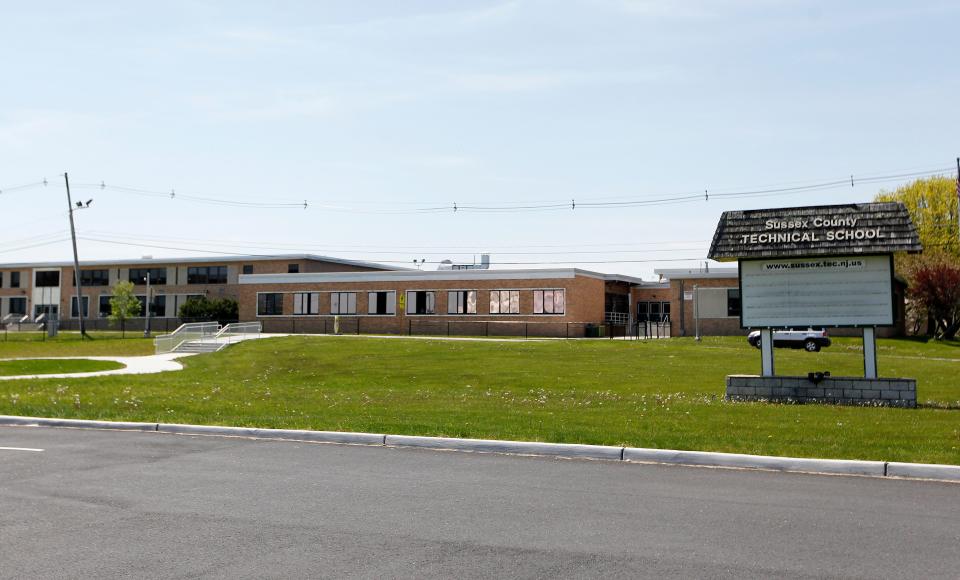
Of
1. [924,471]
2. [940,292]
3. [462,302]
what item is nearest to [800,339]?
[940,292]

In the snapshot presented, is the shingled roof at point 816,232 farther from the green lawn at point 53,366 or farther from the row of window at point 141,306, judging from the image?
the row of window at point 141,306

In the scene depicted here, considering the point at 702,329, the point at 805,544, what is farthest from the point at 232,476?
the point at 702,329

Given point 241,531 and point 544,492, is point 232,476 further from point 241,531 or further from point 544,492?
point 544,492

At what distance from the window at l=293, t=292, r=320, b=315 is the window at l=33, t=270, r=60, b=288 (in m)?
39.5

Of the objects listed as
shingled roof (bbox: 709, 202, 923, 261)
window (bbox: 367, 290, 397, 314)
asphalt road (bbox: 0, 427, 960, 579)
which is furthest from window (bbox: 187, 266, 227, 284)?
asphalt road (bbox: 0, 427, 960, 579)

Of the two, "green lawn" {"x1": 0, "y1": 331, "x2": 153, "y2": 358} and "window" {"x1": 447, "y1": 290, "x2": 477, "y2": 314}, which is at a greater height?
"window" {"x1": 447, "y1": 290, "x2": 477, "y2": 314}

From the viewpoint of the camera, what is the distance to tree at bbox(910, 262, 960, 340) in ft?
184

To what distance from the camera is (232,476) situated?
34.1 feet

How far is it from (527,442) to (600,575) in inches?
257

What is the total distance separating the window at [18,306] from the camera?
97688mm

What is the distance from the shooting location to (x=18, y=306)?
98.2 meters

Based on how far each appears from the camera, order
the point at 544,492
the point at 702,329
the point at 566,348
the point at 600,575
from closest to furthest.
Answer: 1. the point at 600,575
2. the point at 544,492
3. the point at 566,348
4. the point at 702,329

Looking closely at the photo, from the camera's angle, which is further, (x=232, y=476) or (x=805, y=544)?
(x=232, y=476)

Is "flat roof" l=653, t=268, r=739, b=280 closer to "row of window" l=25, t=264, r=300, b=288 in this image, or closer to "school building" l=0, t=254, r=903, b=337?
"school building" l=0, t=254, r=903, b=337
